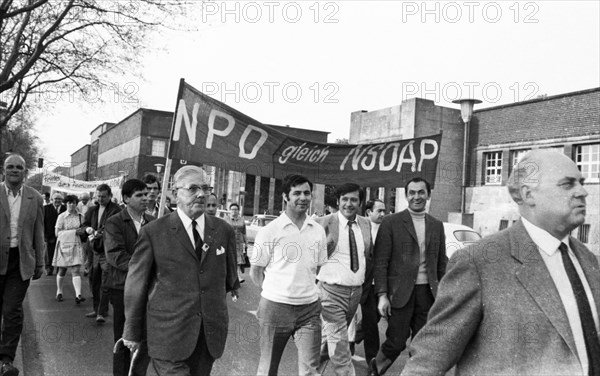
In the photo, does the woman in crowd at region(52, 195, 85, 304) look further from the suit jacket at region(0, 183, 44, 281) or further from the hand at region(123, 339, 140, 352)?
the hand at region(123, 339, 140, 352)

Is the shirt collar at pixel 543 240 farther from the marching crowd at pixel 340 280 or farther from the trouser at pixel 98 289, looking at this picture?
the trouser at pixel 98 289

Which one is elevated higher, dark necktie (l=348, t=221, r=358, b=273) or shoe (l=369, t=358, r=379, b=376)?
dark necktie (l=348, t=221, r=358, b=273)

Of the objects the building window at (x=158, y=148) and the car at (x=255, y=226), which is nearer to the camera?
the car at (x=255, y=226)

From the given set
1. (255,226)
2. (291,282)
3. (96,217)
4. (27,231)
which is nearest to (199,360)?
(291,282)

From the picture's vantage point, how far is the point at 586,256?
91.4 inches

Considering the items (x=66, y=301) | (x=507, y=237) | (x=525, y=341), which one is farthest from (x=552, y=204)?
(x=66, y=301)

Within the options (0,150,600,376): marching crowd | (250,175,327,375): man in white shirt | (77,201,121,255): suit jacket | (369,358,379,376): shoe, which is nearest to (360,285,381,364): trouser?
(0,150,600,376): marching crowd

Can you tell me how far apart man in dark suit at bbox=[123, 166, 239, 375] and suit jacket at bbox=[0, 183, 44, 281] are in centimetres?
241

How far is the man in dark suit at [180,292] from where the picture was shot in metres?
3.76

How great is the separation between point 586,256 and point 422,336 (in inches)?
29.2

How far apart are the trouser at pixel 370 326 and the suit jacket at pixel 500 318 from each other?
402cm

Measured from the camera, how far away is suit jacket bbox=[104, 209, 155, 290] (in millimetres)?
5473

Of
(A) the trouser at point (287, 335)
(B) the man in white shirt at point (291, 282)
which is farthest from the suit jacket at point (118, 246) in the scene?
(A) the trouser at point (287, 335)

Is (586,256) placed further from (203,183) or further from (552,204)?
(203,183)
